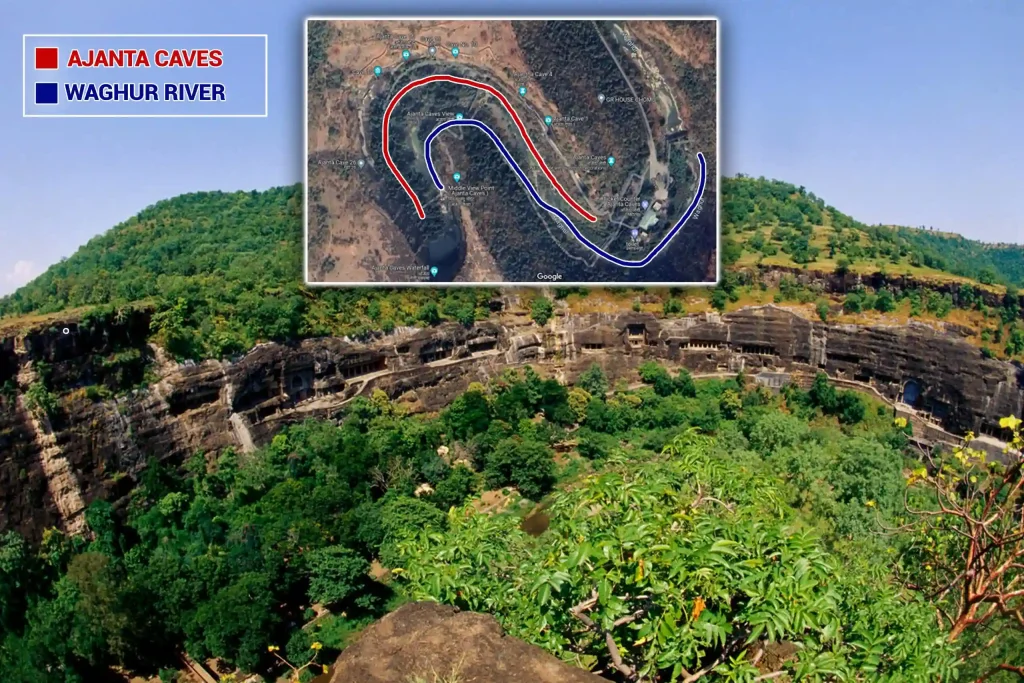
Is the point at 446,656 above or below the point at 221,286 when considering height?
below

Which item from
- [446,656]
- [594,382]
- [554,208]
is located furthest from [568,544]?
[594,382]

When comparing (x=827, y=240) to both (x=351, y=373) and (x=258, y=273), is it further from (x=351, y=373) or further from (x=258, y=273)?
(x=258, y=273)

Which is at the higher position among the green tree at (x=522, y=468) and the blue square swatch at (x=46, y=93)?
the blue square swatch at (x=46, y=93)

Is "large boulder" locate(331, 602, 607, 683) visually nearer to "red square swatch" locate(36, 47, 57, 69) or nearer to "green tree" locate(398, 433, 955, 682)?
"green tree" locate(398, 433, 955, 682)

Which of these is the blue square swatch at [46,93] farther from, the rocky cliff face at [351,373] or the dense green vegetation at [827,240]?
the dense green vegetation at [827,240]

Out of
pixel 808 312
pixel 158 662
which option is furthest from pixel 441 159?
pixel 808 312

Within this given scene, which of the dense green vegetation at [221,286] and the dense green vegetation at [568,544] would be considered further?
the dense green vegetation at [221,286]

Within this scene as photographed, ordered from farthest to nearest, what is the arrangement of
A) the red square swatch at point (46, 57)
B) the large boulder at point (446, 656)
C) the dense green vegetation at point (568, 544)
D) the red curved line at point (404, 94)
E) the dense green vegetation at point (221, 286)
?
1. the dense green vegetation at point (221, 286)
2. the red curved line at point (404, 94)
3. the red square swatch at point (46, 57)
4. the dense green vegetation at point (568, 544)
5. the large boulder at point (446, 656)

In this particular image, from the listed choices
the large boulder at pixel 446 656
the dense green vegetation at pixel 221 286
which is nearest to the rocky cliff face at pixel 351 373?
the dense green vegetation at pixel 221 286
